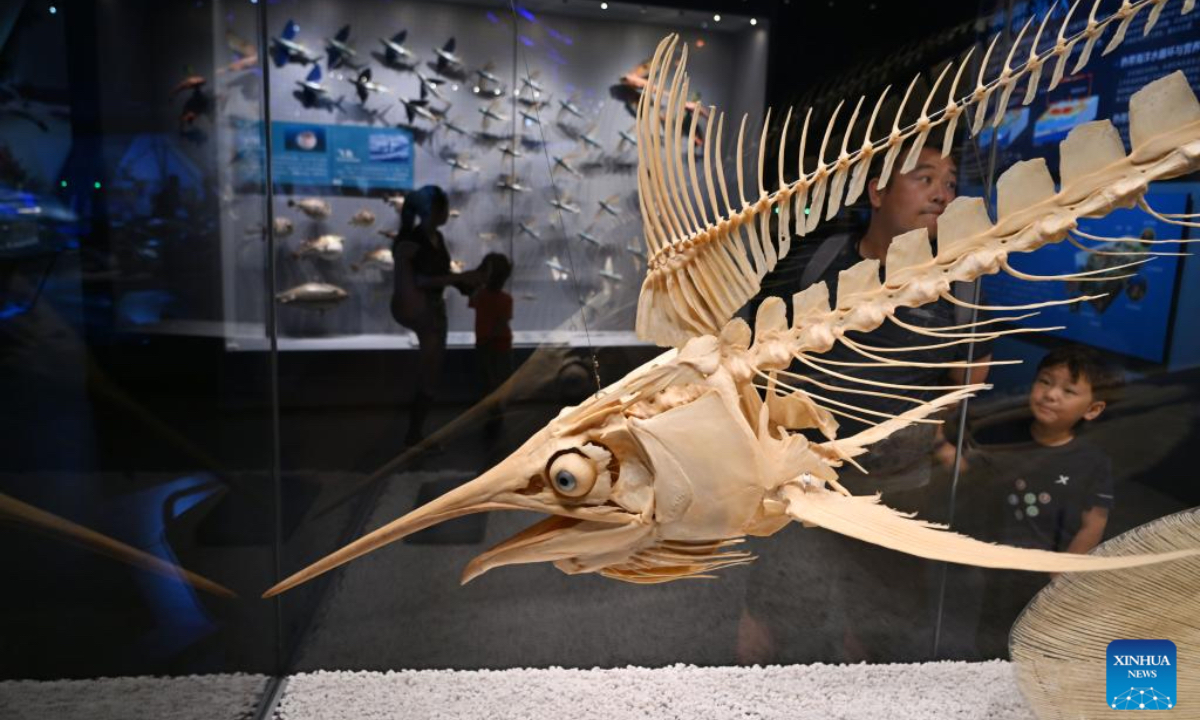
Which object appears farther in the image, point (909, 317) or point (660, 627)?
point (660, 627)

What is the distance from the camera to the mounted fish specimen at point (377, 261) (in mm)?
2340

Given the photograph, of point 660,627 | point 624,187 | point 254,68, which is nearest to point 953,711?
point 660,627

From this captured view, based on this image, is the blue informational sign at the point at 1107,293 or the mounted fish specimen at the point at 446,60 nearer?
the mounted fish specimen at the point at 446,60

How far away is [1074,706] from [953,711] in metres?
0.50

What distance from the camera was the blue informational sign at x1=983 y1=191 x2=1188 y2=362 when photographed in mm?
2467

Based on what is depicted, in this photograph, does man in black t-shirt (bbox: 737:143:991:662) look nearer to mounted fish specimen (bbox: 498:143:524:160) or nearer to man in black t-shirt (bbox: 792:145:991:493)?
man in black t-shirt (bbox: 792:145:991:493)

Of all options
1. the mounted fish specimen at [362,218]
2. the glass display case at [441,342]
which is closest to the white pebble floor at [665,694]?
the glass display case at [441,342]

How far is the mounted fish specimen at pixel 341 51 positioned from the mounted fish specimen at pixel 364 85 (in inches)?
1.4

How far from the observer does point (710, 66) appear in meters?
2.17

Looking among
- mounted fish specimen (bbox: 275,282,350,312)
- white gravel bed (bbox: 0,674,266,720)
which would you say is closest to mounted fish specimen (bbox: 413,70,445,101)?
mounted fish specimen (bbox: 275,282,350,312)

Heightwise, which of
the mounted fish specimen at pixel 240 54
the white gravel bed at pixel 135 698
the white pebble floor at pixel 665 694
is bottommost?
the white pebble floor at pixel 665 694

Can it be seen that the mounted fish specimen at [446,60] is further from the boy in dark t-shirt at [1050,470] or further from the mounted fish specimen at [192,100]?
the boy in dark t-shirt at [1050,470]

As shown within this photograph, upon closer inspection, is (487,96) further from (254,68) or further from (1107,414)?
(1107,414)

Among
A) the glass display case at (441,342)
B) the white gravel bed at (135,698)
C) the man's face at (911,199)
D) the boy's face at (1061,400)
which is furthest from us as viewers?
the boy's face at (1061,400)
